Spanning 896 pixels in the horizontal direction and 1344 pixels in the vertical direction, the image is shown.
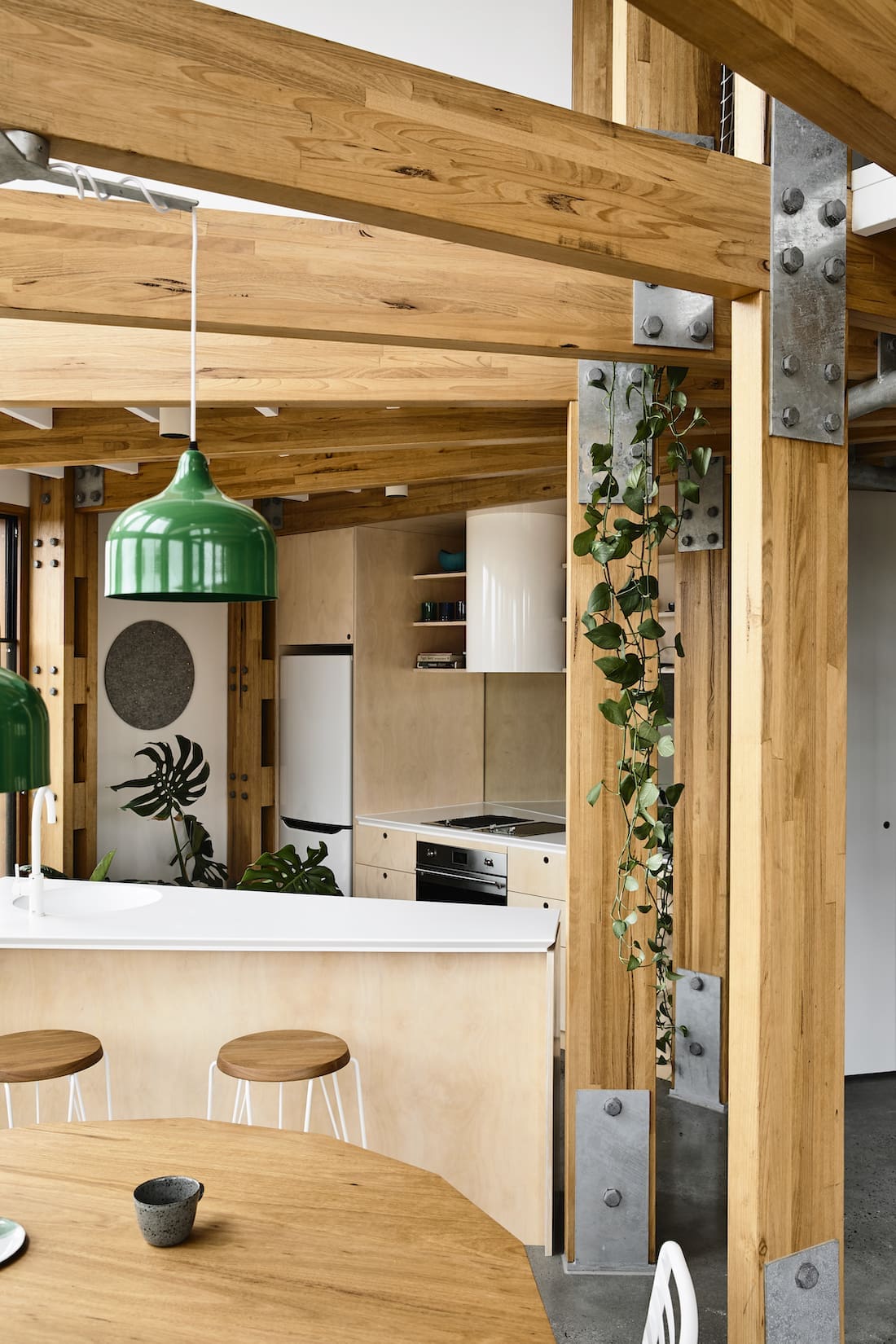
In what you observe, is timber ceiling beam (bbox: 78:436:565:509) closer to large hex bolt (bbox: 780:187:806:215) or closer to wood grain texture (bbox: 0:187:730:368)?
wood grain texture (bbox: 0:187:730:368)

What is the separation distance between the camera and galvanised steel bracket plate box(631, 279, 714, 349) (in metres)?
2.60

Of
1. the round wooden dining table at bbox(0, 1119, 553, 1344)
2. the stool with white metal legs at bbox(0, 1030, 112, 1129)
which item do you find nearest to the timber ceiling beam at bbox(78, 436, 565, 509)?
the stool with white metal legs at bbox(0, 1030, 112, 1129)

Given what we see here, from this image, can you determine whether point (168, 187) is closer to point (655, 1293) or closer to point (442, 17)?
point (442, 17)

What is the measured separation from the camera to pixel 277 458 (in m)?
4.92

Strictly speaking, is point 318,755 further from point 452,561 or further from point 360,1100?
point 360,1100

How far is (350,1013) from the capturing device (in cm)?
350

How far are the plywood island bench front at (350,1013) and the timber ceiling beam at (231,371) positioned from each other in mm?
1571

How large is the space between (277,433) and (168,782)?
2.63 m

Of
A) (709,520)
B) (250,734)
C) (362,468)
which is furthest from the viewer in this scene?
(250,734)

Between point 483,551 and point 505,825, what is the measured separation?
142 cm

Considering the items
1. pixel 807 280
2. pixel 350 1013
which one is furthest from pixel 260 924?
pixel 807 280

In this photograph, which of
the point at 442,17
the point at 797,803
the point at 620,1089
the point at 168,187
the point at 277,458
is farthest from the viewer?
the point at 277,458

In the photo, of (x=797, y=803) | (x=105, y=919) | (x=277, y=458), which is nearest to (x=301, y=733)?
(x=277, y=458)

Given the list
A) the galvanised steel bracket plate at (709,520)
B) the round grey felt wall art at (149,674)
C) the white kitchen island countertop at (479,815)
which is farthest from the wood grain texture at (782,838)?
the round grey felt wall art at (149,674)
